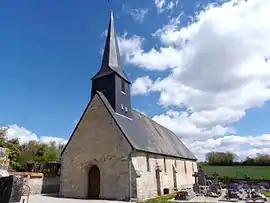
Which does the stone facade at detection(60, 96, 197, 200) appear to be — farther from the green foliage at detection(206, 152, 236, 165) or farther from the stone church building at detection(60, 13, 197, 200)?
the green foliage at detection(206, 152, 236, 165)

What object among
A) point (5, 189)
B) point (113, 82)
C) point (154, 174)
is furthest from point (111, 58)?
point (5, 189)

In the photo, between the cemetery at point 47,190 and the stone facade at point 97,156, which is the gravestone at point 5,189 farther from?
the stone facade at point 97,156

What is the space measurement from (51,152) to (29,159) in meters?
3.71

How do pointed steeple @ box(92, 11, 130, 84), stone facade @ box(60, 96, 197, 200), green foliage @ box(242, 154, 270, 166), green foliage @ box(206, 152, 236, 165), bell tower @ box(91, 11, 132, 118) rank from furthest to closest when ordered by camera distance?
green foliage @ box(206, 152, 236, 165) → green foliage @ box(242, 154, 270, 166) → pointed steeple @ box(92, 11, 130, 84) → bell tower @ box(91, 11, 132, 118) → stone facade @ box(60, 96, 197, 200)

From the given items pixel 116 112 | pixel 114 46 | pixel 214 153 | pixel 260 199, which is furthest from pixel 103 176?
pixel 214 153

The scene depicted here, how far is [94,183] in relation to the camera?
20172 mm

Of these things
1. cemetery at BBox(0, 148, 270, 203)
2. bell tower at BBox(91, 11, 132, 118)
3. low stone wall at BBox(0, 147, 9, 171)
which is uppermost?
bell tower at BBox(91, 11, 132, 118)

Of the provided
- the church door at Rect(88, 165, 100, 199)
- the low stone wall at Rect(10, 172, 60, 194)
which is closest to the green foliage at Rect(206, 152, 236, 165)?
the low stone wall at Rect(10, 172, 60, 194)

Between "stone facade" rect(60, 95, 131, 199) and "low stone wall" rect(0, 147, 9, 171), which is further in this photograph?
"stone facade" rect(60, 95, 131, 199)

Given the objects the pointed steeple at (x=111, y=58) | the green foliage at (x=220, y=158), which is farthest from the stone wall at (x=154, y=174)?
the green foliage at (x=220, y=158)

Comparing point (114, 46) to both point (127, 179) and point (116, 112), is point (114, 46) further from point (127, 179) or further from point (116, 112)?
point (127, 179)

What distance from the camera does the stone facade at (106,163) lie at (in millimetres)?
18125

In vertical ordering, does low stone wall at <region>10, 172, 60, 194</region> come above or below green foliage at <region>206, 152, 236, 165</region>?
below

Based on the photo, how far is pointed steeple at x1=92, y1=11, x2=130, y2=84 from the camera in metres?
23.1
